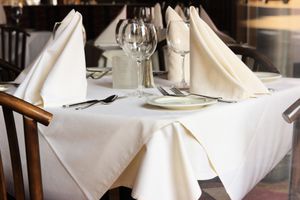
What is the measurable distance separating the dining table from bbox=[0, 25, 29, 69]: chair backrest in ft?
9.04

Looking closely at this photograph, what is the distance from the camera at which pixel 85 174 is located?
4.46 ft

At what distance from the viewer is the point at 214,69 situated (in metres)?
1.57

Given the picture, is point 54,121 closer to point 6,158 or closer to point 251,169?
point 6,158

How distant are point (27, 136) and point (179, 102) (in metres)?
0.43

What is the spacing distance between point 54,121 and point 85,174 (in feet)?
0.54

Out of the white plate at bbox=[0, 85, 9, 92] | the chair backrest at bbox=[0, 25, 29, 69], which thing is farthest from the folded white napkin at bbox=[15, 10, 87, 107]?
the chair backrest at bbox=[0, 25, 29, 69]

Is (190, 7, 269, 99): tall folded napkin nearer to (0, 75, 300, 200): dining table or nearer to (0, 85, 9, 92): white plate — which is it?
(0, 75, 300, 200): dining table

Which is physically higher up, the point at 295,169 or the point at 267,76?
the point at 267,76

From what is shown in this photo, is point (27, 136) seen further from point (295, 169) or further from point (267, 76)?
point (267, 76)

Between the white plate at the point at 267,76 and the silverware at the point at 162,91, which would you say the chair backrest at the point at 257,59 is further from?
the silverware at the point at 162,91

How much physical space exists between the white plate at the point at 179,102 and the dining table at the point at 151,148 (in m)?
0.01

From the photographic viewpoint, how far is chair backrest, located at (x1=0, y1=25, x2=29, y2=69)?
4.22 m

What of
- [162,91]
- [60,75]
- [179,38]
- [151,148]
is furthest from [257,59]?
[151,148]

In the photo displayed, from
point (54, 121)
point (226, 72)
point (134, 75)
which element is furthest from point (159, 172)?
point (134, 75)
